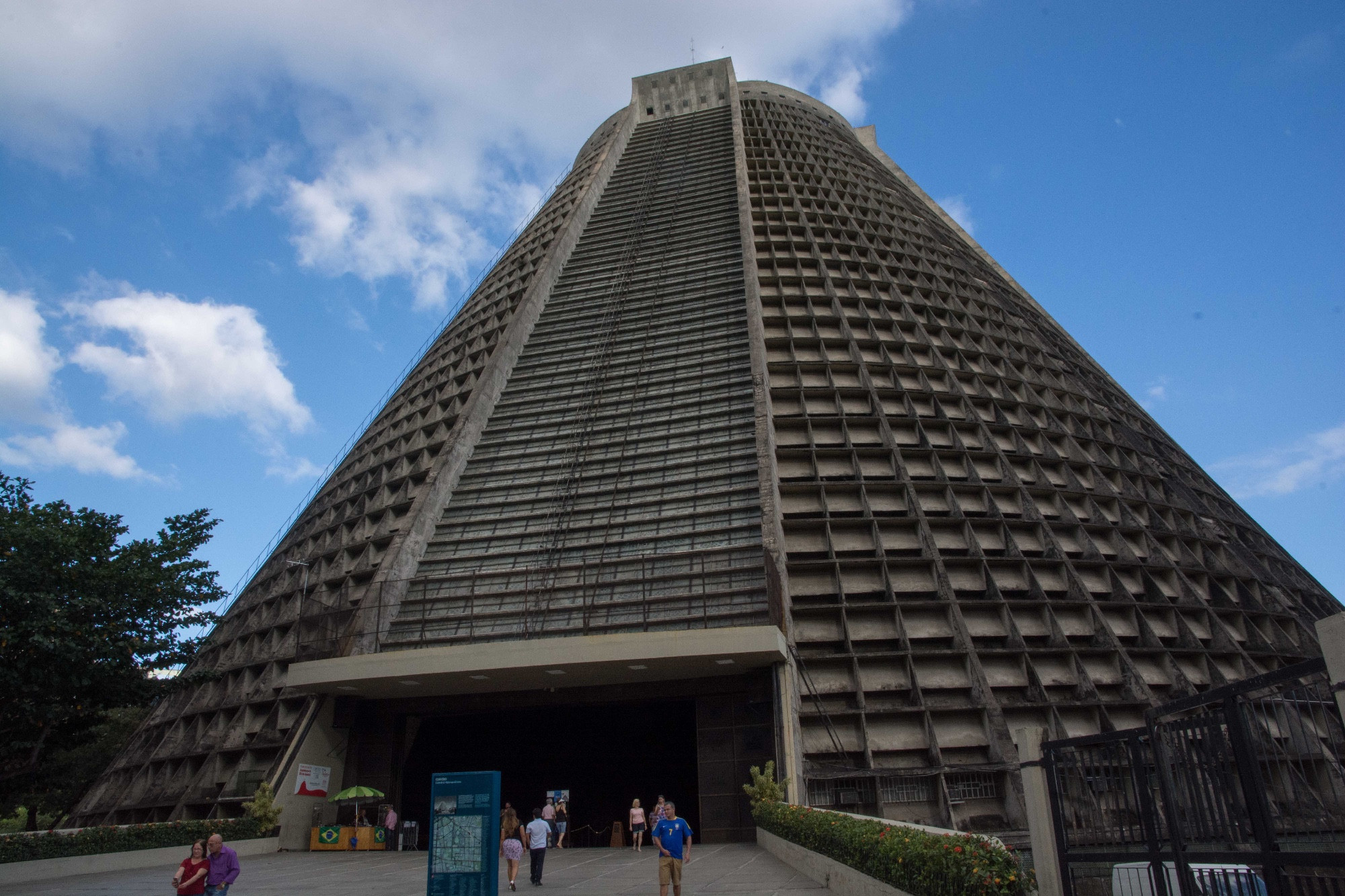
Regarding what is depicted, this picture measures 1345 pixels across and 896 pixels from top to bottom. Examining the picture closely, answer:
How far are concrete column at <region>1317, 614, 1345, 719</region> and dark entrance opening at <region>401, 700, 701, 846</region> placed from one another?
2364 centimetres

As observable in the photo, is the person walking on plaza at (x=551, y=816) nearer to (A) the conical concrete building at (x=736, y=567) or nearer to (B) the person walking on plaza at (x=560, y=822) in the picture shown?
(B) the person walking on plaza at (x=560, y=822)

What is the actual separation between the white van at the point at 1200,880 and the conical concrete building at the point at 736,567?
10.5 m

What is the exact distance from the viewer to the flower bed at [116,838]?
611 inches

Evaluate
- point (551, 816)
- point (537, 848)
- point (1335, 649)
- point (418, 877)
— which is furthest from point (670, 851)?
point (551, 816)

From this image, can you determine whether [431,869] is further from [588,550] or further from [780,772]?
[588,550]

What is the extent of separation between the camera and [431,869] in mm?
9641

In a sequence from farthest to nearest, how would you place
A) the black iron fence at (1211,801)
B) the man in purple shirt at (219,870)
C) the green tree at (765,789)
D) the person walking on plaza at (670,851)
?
the green tree at (765,789)
the person walking on plaza at (670,851)
the man in purple shirt at (219,870)
the black iron fence at (1211,801)

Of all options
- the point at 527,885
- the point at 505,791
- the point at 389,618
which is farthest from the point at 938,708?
the point at 505,791

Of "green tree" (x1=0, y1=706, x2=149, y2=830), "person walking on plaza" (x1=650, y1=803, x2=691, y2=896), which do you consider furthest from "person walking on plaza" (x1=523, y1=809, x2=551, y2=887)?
"green tree" (x1=0, y1=706, x2=149, y2=830)

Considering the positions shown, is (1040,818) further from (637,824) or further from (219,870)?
(637,824)

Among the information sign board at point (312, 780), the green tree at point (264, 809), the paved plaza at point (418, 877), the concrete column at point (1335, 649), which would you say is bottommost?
the paved plaza at point (418, 877)

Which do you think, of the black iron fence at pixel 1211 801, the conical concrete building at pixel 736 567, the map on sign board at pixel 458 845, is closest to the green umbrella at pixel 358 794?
the conical concrete building at pixel 736 567

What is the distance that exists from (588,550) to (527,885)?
31.3 feet

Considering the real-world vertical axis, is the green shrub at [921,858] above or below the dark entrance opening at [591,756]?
below
